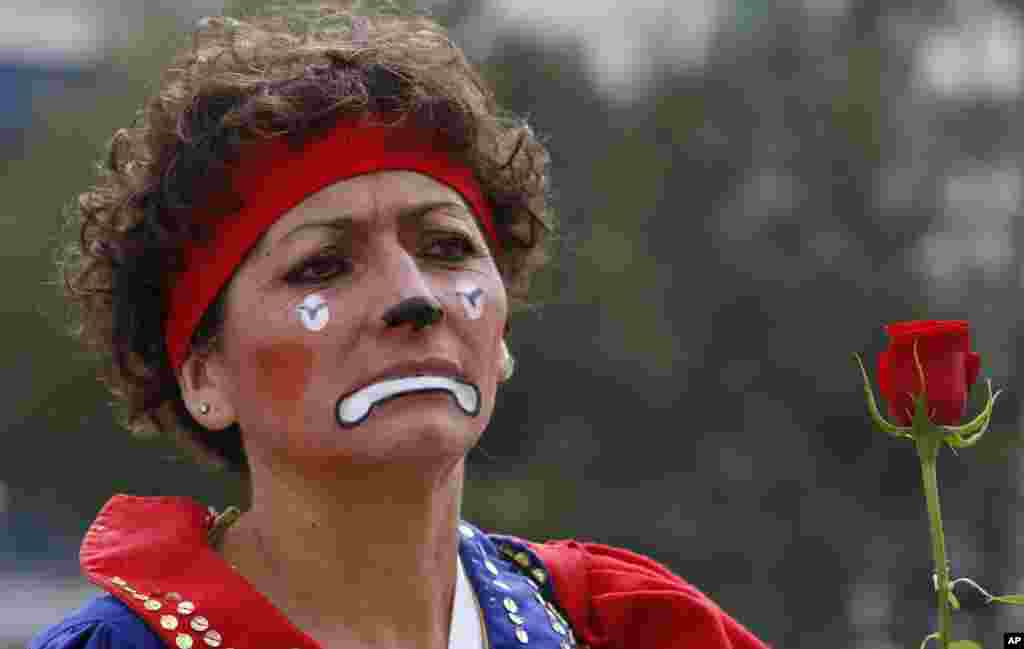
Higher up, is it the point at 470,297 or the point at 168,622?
the point at 470,297

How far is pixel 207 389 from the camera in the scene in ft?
7.91

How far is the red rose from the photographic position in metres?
2.03

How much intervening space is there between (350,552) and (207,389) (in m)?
0.31

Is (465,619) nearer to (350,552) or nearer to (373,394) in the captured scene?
(350,552)

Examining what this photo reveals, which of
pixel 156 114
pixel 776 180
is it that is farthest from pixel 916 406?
pixel 776 180

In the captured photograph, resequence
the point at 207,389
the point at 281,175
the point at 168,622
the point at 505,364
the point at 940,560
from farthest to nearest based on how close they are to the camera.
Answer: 1. the point at 505,364
2. the point at 207,389
3. the point at 281,175
4. the point at 168,622
5. the point at 940,560

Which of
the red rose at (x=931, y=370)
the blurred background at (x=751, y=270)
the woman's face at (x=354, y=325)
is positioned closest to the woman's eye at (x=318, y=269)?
the woman's face at (x=354, y=325)

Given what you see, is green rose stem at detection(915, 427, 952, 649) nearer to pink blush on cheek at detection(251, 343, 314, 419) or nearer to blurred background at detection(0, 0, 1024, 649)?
pink blush on cheek at detection(251, 343, 314, 419)

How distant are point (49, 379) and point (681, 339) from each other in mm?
2294

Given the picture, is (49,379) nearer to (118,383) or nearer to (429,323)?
(118,383)

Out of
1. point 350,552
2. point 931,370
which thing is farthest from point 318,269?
point 931,370

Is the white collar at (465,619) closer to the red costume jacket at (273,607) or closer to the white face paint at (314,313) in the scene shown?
the red costume jacket at (273,607)

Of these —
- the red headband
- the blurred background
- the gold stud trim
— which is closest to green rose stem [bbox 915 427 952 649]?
the red headband

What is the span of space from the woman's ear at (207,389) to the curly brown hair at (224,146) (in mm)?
27
